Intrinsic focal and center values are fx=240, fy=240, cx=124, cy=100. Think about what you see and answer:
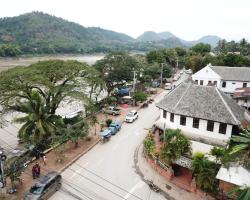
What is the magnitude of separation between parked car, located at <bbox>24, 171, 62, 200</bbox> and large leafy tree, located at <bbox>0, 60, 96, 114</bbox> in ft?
32.6

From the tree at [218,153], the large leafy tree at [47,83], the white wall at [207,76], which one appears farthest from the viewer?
the white wall at [207,76]

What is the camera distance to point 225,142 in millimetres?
26734

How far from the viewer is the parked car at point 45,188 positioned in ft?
62.9

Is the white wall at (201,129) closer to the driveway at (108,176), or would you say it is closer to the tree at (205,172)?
the driveway at (108,176)

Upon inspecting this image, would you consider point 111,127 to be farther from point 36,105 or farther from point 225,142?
point 225,142

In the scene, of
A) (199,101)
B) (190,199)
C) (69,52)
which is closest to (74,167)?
(190,199)

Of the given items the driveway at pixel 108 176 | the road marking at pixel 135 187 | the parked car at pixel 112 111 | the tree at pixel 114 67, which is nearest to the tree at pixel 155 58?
the tree at pixel 114 67

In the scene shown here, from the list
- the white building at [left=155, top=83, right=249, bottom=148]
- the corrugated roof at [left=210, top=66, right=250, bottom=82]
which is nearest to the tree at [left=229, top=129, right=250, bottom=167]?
the white building at [left=155, top=83, right=249, bottom=148]

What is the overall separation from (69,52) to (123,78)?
445 ft

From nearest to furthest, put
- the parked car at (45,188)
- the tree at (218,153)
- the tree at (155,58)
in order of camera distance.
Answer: the parked car at (45,188)
the tree at (218,153)
the tree at (155,58)

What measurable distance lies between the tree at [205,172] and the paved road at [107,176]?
3.80 metres

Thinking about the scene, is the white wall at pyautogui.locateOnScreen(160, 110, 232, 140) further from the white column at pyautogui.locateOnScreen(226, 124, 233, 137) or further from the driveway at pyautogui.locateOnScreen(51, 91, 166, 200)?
the driveway at pyautogui.locateOnScreen(51, 91, 166, 200)


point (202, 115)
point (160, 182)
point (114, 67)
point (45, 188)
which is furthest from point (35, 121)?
point (114, 67)

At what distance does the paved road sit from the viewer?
827 inches
